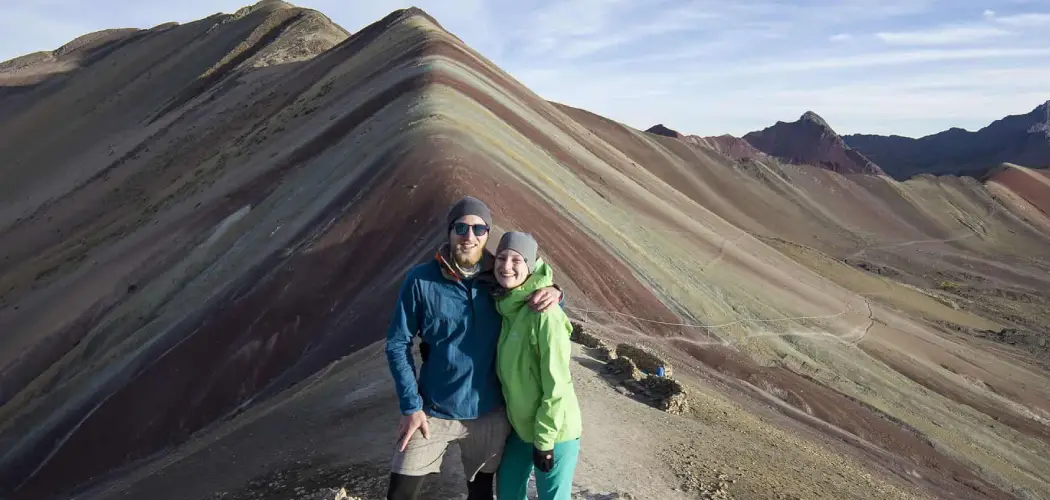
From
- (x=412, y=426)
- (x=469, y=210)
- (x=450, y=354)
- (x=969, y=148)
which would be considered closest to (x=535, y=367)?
(x=450, y=354)

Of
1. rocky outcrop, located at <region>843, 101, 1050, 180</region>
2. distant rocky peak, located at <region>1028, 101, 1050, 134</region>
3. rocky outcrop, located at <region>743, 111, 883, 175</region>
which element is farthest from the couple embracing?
distant rocky peak, located at <region>1028, 101, 1050, 134</region>

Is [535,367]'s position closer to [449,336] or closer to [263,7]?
[449,336]

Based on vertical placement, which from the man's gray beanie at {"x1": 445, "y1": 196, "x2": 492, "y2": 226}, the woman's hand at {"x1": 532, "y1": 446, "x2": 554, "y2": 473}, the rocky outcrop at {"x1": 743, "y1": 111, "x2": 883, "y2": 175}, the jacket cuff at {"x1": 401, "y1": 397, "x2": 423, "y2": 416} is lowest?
the woman's hand at {"x1": 532, "y1": 446, "x2": 554, "y2": 473}

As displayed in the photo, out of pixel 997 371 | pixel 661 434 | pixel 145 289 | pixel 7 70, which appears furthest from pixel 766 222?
pixel 7 70

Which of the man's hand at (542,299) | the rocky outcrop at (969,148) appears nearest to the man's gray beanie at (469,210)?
the man's hand at (542,299)

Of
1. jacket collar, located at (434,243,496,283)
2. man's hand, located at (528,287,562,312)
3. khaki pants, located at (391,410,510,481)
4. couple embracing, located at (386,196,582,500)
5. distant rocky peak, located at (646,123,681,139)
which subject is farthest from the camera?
distant rocky peak, located at (646,123,681,139)

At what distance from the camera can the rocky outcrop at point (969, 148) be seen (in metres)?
122

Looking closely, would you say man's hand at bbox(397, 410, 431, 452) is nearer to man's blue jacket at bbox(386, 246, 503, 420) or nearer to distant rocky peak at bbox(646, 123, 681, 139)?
man's blue jacket at bbox(386, 246, 503, 420)

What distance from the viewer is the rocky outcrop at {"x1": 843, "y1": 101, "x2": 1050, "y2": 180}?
122312 mm

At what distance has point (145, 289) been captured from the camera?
1970 cm

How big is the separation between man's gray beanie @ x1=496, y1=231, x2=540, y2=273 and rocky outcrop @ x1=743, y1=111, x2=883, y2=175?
120503 millimetres

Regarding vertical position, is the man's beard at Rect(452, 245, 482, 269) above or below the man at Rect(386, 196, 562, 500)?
above

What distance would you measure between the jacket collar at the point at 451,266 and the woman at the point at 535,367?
16 centimetres

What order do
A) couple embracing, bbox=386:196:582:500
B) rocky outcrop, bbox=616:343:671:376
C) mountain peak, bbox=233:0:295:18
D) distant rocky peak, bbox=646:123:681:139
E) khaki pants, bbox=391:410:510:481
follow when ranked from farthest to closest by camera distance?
1. distant rocky peak, bbox=646:123:681:139
2. mountain peak, bbox=233:0:295:18
3. rocky outcrop, bbox=616:343:671:376
4. khaki pants, bbox=391:410:510:481
5. couple embracing, bbox=386:196:582:500
